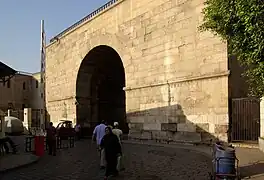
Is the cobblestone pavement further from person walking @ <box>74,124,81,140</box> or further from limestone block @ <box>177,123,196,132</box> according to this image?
person walking @ <box>74,124,81,140</box>

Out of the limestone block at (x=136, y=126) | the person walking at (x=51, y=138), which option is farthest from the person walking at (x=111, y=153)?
the limestone block at (x=136, y=126)

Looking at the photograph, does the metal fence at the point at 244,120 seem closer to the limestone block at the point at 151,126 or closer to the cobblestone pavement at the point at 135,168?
the cobblestone pavement at the point at 135,168

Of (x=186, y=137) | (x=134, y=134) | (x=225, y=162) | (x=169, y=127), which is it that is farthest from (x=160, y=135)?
(x=225, y=162)

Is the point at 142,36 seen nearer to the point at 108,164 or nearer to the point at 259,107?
the point at 259,107

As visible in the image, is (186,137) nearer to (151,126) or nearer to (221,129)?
(221,129)

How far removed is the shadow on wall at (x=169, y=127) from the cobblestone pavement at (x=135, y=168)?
1646mm

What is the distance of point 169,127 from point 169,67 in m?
2.65

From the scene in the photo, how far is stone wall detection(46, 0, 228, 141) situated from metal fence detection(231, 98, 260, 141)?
0.33 metres

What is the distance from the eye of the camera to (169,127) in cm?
1644

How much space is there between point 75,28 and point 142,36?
845 centimetres

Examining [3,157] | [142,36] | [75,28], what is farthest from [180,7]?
[75,28]

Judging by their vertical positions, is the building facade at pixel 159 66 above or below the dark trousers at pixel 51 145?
above

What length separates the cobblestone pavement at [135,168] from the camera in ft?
29.3

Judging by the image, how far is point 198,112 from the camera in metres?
15.1
